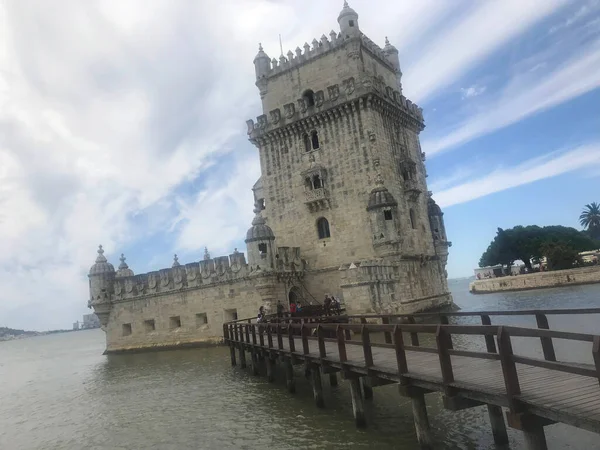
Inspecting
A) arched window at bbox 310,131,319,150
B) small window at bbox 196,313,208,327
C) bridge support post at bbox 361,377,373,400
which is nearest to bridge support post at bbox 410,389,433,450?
bridge support post at bbox 361,377,373,400

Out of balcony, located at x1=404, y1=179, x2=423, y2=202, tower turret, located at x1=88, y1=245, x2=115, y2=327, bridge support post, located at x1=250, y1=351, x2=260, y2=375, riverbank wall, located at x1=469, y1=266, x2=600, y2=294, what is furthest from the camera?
riverbank wall, located at x1=469, y1=266, x2=600, y2=294

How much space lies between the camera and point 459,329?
24.9 ft

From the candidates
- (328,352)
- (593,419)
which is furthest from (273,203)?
(593,419)

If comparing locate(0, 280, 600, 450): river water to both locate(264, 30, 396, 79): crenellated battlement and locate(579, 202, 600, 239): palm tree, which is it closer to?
locate(264, 30, 396, 79): crenellated battlement

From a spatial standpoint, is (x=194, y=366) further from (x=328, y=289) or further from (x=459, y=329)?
(x=459, y=329)

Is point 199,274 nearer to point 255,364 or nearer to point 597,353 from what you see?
point 255,364

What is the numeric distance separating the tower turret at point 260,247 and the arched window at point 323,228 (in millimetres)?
3318

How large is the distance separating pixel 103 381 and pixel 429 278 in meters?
19.5

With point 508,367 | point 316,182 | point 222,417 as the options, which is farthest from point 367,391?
point 316,182

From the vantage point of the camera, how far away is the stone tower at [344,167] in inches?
1031

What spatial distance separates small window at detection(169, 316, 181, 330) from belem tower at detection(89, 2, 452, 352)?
0.21 ft

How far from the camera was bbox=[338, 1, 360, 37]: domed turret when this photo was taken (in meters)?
28.0

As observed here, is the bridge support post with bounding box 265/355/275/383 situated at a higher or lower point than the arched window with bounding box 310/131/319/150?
lower

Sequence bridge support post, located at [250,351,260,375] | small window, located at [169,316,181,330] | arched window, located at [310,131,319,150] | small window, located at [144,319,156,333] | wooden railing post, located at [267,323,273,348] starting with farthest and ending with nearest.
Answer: small window, located at [144,319,156,333]
small window, located at [169,316,181,330]
arched window, located at [310,131,319,150]
bridge support post, located at [250,351,260,375]
wooden railing post, located at [267,323,273,348]
